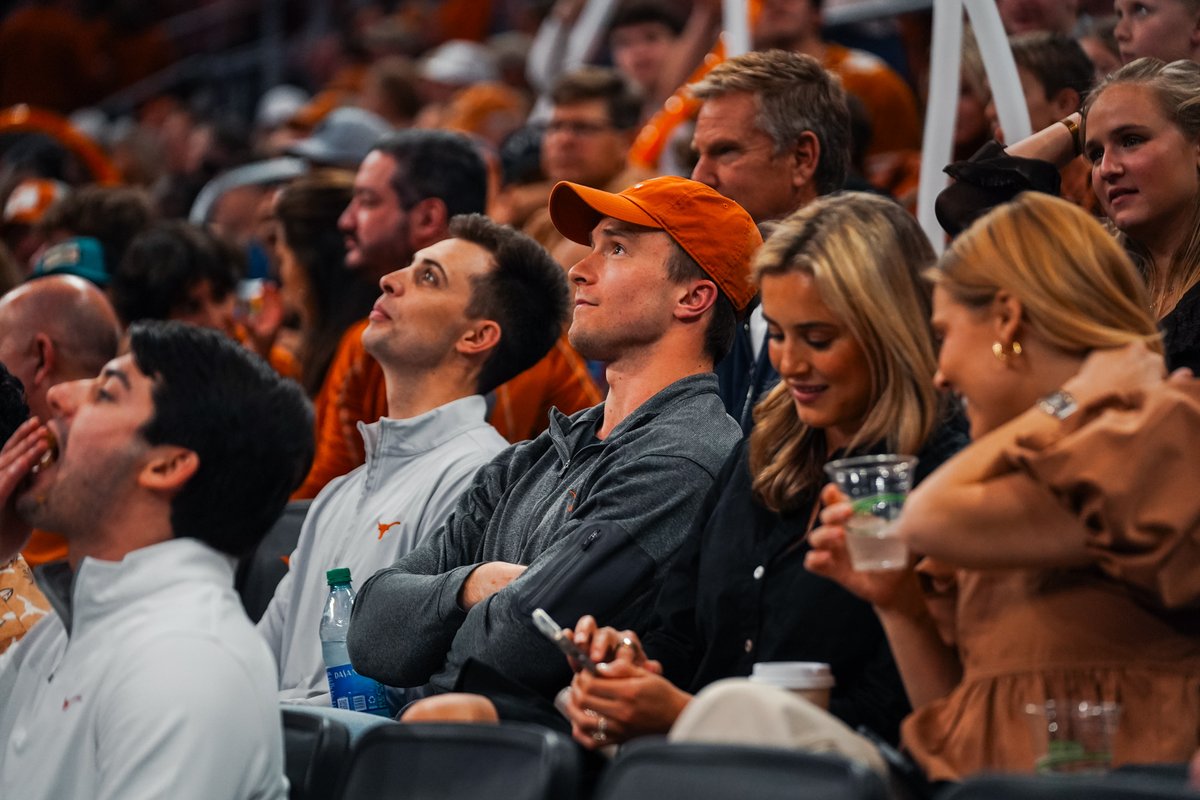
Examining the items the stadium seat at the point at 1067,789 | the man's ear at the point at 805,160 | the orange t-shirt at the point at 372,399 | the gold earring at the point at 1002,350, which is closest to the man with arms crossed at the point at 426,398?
the orange t-shirt at the point at 372,399

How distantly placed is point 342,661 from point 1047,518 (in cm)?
218

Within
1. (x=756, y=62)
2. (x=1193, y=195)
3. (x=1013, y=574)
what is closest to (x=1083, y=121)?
(x=1193, y=195)

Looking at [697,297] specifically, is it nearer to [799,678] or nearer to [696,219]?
[696,219]

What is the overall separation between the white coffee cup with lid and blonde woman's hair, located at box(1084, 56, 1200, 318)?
1.27 metres

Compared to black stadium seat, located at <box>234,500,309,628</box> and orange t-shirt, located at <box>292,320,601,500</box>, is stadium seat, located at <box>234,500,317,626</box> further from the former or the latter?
orange t-shirt, located at <box>292,320,601,500</box>

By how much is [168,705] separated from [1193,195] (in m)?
2.34

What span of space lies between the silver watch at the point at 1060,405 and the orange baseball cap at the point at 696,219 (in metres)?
1.45

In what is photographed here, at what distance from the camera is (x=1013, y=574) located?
2.73 metres

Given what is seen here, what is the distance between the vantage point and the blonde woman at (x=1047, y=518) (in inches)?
96.4

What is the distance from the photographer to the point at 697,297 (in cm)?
393

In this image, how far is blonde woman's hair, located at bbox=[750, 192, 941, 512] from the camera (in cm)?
305

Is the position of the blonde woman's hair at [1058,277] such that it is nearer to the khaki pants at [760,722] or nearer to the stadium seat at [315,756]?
the khaki pants at [760,722]

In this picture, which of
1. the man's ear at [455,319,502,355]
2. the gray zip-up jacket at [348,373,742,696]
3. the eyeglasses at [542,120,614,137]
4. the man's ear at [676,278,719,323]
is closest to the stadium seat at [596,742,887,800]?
the gray zip-up jacket at [348,373,742,696]

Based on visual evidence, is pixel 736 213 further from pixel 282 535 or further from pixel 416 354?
pixel 282 535
